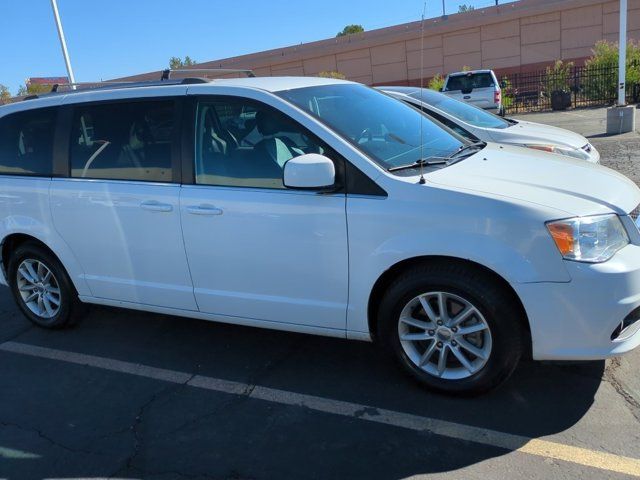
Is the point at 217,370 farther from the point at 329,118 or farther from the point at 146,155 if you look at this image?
the point at 329,118

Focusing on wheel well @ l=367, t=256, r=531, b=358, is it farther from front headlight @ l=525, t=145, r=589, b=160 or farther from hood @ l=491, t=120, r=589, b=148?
hood @ l=491, t=120, r=589, b=148

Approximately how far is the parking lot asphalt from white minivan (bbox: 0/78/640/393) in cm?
34

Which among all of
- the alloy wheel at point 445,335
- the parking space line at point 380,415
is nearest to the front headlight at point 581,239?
the alloy wheel at point 445,335

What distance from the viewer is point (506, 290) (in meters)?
3.09

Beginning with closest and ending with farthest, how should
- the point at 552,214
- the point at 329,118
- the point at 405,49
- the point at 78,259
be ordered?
the point at 552,214 → the point at 329,118 → the point at 78,259 → the point at 405,49

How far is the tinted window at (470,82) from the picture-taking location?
63.2 feet

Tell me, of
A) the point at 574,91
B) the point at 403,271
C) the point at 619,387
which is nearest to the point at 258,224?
the point at 403,271

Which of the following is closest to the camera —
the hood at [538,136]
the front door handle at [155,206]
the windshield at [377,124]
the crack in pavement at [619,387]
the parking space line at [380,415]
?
the parking space line at [380,415]

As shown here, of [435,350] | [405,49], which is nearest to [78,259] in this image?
[435,350]

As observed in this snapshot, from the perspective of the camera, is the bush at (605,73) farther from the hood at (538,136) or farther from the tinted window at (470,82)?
the hood at (538,136)

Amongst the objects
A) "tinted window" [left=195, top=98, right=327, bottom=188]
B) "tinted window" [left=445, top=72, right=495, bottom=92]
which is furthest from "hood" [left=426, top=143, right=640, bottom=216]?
"tinted window" [left=445, top=72, right=495, bottom=92]

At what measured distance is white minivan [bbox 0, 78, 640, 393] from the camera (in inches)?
117

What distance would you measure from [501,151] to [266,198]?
179cm

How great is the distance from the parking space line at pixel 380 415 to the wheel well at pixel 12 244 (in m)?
0.89
